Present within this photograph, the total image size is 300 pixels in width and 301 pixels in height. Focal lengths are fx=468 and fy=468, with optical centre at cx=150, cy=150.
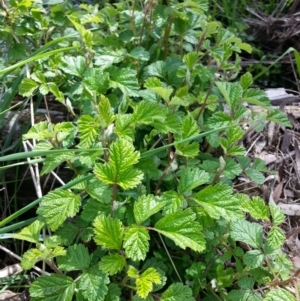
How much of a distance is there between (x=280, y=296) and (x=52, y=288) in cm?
48

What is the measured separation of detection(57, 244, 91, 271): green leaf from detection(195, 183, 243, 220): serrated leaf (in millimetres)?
284

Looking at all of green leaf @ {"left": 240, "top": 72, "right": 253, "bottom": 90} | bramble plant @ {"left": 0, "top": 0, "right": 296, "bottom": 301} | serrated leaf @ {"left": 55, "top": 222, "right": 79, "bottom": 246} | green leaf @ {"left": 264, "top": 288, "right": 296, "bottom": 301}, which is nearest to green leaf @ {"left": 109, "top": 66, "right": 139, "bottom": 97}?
bramble plant @ {"left": 0, "top": 0, "right": 296, "bottom": 301}

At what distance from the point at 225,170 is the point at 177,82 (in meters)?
0.36

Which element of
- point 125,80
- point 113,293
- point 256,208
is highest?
point 125,80

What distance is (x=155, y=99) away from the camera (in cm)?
132

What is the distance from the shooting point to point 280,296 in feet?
3.21

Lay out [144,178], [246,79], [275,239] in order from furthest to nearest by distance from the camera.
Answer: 1. [246,79]
2. [144,178]
3. [275,239]

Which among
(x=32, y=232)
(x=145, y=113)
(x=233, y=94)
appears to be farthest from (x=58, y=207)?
(x=233, y=94)

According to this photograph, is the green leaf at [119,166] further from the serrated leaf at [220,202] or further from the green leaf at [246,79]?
the green leaf at [246,79]

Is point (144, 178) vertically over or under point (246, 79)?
under

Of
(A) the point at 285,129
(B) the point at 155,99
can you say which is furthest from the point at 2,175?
(A) the point at 285,129

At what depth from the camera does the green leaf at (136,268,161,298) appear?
0.96m

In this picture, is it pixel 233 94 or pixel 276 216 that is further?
pixel 233 94

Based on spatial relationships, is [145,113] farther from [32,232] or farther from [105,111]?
[32,232]
